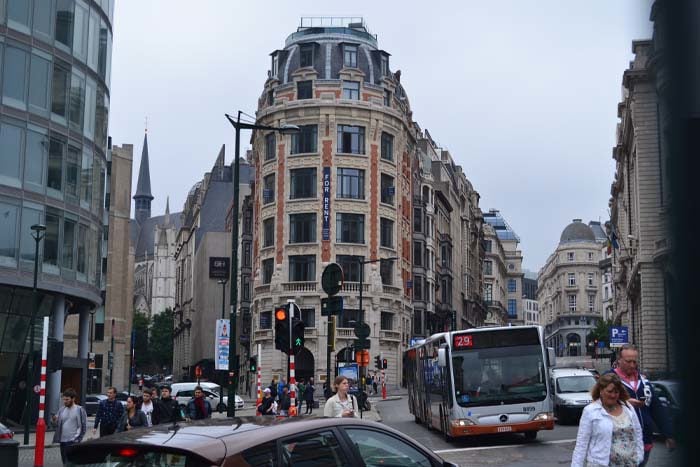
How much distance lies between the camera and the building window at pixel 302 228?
66938 millimetres

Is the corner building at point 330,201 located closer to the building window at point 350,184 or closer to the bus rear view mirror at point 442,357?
the building window at point 350,184

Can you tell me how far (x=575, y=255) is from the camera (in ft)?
600

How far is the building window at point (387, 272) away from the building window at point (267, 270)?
7.71m

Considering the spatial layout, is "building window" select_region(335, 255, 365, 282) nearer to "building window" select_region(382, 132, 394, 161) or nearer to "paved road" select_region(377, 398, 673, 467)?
"building window" select_region(382, 132, 394, 161)

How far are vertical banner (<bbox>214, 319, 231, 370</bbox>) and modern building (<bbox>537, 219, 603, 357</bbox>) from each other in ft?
507

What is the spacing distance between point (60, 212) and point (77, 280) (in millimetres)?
3072

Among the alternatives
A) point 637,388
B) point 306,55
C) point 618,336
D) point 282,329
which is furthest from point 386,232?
point 637,388

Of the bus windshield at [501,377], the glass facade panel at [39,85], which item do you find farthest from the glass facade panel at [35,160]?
the bus windshield at [501,377]

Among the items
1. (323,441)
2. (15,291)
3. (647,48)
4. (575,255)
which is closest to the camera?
(647,48)

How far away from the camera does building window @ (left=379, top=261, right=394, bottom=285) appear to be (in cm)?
6875

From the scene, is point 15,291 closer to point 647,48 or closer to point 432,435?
point 432,435

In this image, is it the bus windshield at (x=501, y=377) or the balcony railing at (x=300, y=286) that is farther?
the balcony railing at (x=300, y=286)

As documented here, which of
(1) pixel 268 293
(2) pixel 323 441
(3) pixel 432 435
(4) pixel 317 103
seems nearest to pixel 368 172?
(4) pixel 317 103

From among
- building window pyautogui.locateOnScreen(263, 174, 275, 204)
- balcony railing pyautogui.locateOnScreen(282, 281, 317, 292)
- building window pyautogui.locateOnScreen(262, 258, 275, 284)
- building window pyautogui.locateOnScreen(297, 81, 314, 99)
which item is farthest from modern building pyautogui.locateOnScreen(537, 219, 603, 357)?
building window pyautogui.locateOnScreen(297, 81, 314, 99)
